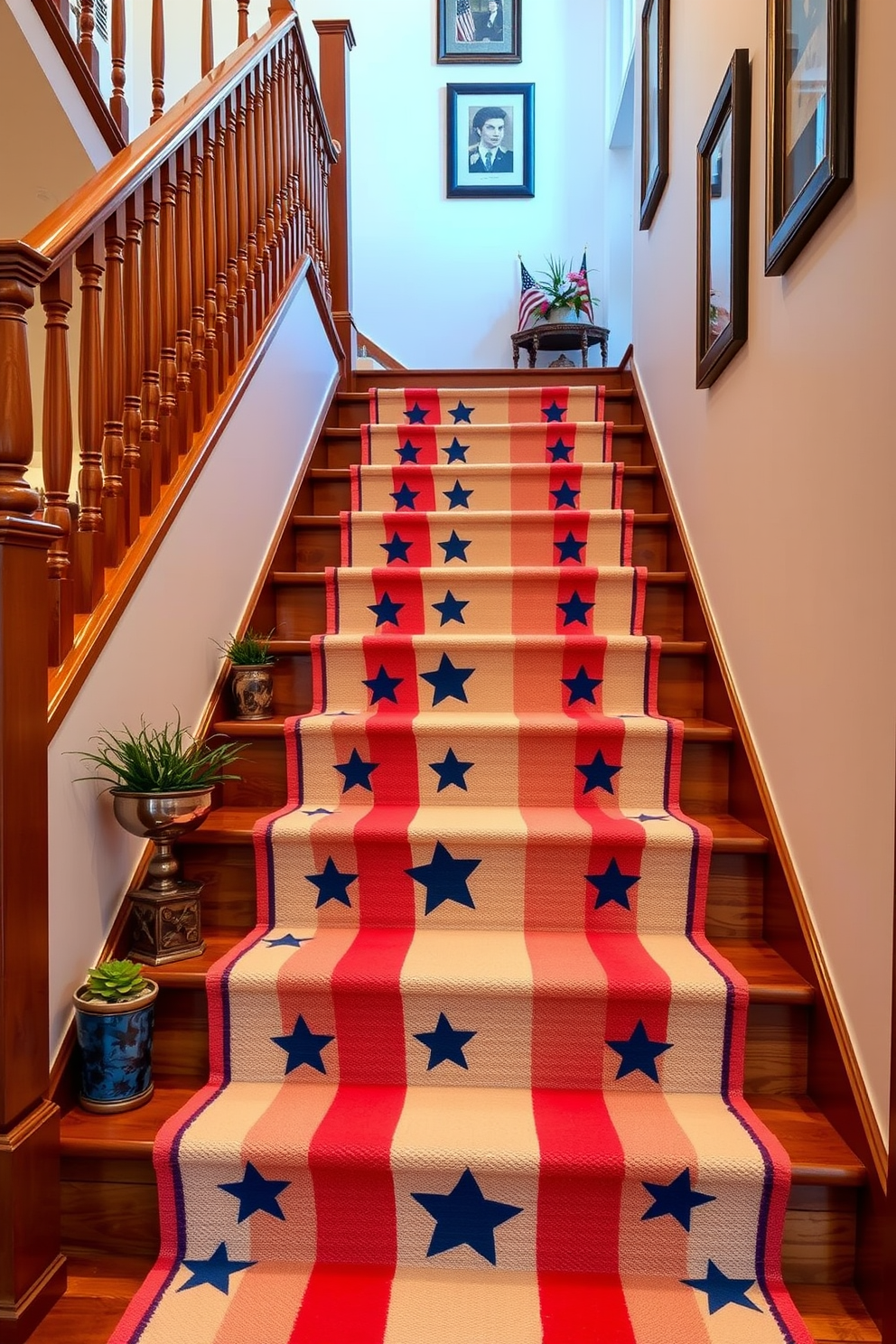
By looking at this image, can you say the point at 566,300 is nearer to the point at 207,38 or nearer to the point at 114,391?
the point at 207,38

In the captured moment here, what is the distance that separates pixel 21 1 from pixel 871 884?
2.59 metres

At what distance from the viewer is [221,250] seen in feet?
6.93

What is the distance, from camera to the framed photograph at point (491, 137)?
4629mm

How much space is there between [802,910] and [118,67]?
2.71m

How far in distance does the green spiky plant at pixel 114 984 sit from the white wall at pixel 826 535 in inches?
37.8

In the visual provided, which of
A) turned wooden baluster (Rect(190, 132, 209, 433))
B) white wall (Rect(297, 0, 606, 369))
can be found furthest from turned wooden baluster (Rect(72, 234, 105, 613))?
white wall (Rect(297, 0, 606, 369))

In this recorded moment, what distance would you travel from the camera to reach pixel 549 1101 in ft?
4.42

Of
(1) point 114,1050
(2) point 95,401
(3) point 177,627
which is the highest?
(2) point 95,401

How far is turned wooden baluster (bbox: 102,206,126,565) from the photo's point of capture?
1.52 meters

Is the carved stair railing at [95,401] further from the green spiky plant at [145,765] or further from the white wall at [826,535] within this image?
the white wall at [826,535]

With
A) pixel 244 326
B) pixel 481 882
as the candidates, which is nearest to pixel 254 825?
pixel 481 882

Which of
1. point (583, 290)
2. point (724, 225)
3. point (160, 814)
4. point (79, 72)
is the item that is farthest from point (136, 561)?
point (583, 290)

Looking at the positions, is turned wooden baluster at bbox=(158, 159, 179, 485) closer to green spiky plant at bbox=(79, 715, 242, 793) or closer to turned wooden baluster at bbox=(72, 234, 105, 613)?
turned wooden baluster at bbox=(72, 234, 105, 613)

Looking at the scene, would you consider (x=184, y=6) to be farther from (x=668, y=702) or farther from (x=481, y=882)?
(x=481, y=882)
